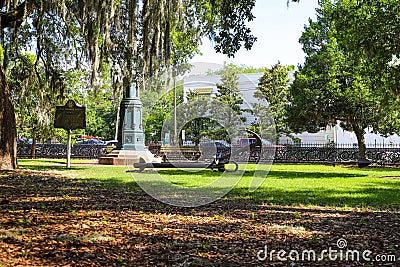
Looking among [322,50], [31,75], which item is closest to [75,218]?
[31,75]

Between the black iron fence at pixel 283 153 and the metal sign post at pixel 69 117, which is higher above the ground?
the metal sign post at pixel 69 117

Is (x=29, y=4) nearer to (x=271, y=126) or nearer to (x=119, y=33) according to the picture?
(x=119, y=33)

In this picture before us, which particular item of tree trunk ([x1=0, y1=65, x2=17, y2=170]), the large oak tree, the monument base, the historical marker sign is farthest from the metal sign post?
the large oak tree

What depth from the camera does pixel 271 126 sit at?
27531 millimetres

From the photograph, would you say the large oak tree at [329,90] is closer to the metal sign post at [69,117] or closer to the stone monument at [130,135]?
the stone monument at [130,135]

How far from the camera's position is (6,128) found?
37.4 feet

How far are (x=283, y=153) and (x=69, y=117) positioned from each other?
465 inches

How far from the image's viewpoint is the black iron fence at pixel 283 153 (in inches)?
655

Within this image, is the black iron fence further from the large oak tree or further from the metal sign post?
the metal sign post

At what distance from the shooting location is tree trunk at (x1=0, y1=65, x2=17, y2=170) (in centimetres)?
1099

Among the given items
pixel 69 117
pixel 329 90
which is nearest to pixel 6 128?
pixel 69 117

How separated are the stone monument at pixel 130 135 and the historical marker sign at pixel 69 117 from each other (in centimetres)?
254

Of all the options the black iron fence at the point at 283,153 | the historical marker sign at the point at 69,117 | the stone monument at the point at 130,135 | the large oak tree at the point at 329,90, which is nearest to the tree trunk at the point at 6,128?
the historical marker sign at the point at 69,117

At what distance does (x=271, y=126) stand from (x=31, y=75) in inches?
649
